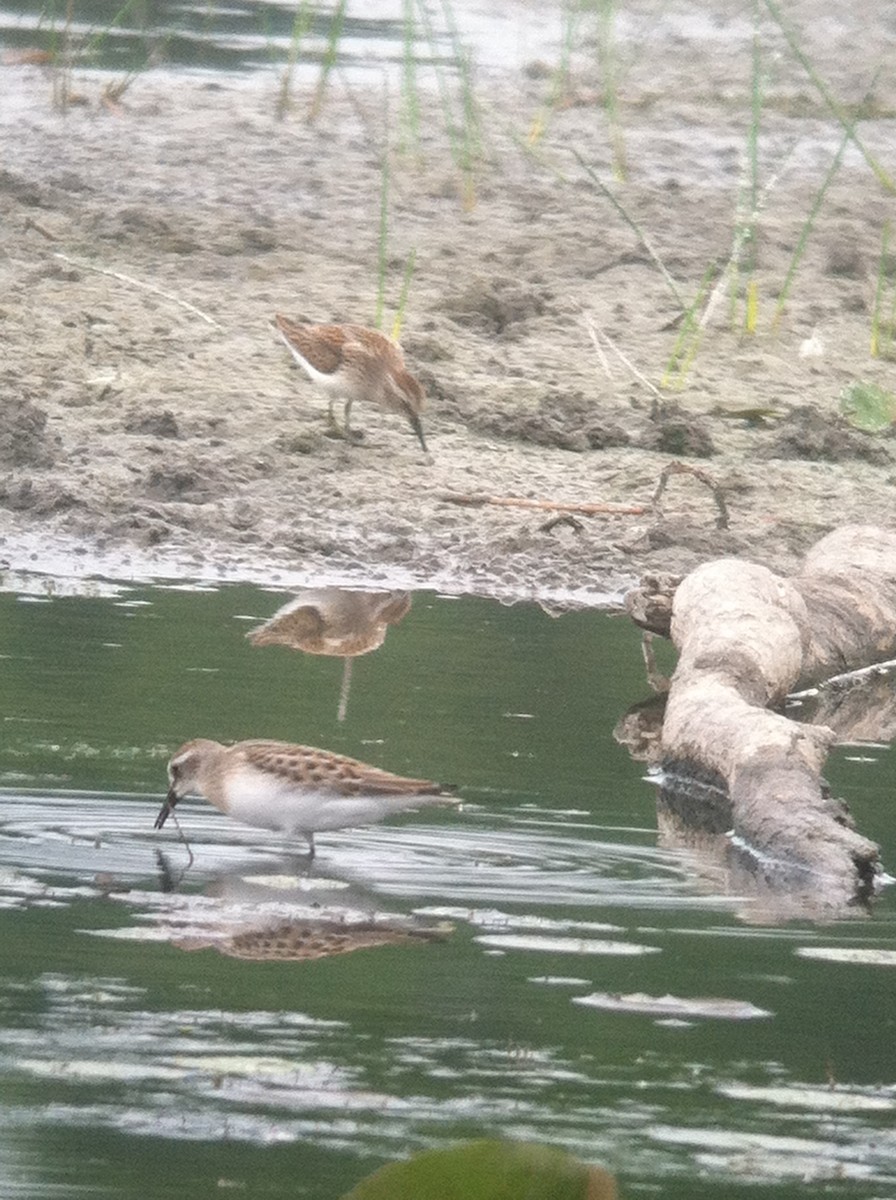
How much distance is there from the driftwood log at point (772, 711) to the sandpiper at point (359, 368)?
1984 millimetres

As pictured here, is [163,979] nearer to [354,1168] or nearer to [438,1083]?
[438,1083]

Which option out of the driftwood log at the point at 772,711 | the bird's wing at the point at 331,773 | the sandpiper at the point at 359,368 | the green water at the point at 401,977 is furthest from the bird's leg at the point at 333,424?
the bird's wing at the point at 331,773

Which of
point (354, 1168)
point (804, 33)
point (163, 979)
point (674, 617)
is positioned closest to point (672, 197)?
point (804, 33)

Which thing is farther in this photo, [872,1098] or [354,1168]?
[872,1098]

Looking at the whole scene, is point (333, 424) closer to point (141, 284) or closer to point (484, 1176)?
point (141, 284)

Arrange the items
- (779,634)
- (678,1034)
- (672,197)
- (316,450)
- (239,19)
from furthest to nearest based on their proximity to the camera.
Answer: (239,19)
(672,197)
(316,450)
(779,634)
(678,1034)

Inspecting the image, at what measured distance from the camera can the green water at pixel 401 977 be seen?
4.75 m

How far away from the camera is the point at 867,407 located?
12.5m

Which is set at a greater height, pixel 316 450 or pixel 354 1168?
pixel 354 1168

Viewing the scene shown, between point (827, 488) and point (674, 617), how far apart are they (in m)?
2.98

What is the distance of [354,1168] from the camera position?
4559mm

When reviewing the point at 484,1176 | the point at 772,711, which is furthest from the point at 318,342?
the point at 484,1176

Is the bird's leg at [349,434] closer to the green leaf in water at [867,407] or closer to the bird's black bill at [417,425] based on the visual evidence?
the bird's black bill at [417,425]

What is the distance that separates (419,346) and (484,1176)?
31.3 feet
